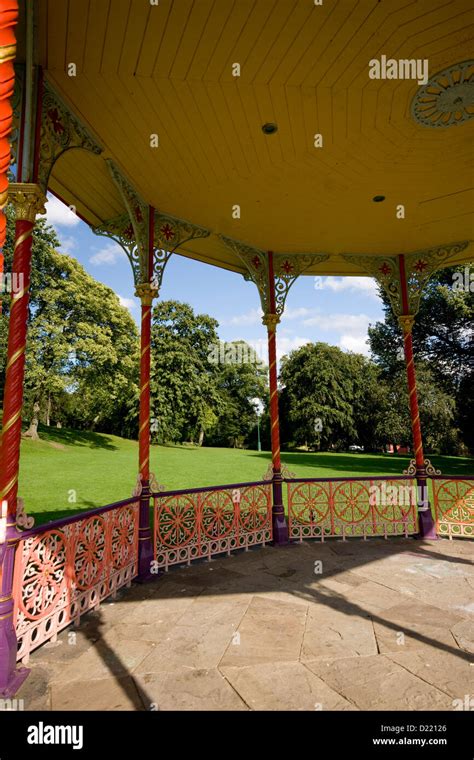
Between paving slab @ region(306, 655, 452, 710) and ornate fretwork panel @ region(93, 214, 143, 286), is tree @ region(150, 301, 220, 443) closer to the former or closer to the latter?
ornate fretwork panel @ region(93, 214, 143, 286)

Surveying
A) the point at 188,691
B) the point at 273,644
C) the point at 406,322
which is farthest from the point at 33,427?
the point at 188,691

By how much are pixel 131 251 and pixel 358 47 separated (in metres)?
3.96

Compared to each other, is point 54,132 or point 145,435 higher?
point 54,132

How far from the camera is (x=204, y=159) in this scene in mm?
4762

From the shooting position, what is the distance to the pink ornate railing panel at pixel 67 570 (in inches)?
134

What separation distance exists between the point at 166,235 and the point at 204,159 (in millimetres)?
1714

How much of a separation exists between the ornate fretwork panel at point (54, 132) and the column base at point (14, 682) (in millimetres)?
4252

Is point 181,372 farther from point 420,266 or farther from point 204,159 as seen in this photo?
point 204,159

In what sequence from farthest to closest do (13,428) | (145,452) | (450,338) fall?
(450,338) < (145,452) < (13,428)

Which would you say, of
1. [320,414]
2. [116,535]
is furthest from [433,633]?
[320,414]

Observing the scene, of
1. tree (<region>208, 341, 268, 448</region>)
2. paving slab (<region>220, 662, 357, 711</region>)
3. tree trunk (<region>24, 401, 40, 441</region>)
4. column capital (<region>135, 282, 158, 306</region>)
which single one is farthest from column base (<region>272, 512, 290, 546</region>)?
tree (<region>208, 341, 268, 448</region>)

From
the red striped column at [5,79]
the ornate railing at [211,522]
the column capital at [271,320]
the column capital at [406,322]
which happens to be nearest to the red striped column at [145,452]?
the ornate railing at [211,522]

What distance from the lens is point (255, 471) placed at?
1991 cm

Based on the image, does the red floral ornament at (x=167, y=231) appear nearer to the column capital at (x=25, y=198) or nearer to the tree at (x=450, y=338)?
the column capital at (x=25, y=198)
